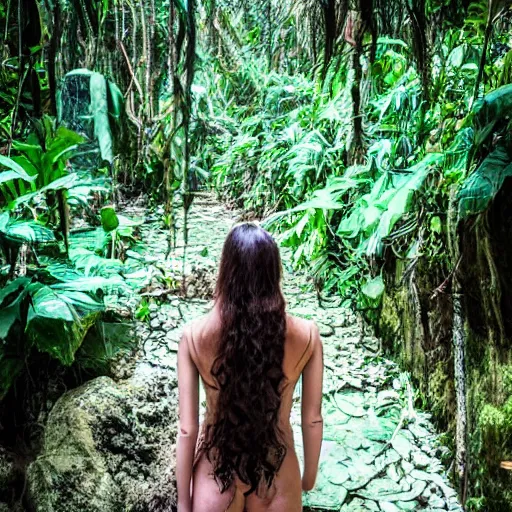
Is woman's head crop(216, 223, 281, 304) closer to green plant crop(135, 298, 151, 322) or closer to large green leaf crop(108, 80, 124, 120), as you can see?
large green leaf crop(108, 80, 124, 120)

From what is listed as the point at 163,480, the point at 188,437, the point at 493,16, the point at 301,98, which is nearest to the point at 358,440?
the point at 163,480

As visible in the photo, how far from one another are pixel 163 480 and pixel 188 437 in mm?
837

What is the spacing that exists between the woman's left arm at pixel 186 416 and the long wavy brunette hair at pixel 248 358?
65mm

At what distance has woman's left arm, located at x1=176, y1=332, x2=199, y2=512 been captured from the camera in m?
1.24

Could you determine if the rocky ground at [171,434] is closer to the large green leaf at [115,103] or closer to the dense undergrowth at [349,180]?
the dense undergrowth at [349,180]

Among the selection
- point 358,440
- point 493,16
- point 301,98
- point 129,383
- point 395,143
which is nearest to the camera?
point 493,16

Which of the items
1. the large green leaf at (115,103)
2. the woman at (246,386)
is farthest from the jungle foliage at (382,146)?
the woman at (246,386)

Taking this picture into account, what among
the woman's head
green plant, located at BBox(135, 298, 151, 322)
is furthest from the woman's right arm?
green plant, located at BBox(135, 298, 151, 322)

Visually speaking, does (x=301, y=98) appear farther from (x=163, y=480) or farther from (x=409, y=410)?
(x=163, y=480)

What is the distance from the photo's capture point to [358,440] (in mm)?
2566

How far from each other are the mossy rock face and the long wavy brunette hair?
2.61 feet

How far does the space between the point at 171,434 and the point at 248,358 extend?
3.82 ft

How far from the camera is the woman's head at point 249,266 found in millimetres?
1155

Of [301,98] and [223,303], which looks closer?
[223,303]
